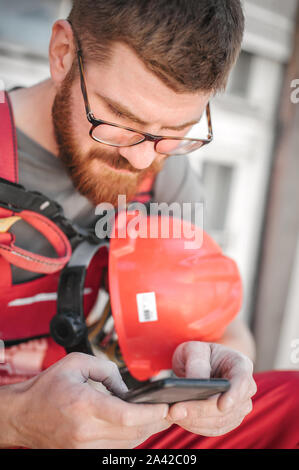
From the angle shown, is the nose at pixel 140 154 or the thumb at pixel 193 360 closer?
the thumb at pixel 193 360

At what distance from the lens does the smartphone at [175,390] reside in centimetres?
58

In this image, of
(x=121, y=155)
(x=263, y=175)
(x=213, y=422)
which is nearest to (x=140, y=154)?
(x=121, y=155)

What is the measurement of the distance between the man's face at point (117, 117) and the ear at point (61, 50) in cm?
3

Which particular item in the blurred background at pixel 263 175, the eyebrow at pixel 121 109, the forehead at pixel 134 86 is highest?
the forehead at pixel 134 86

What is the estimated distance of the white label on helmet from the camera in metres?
1.00

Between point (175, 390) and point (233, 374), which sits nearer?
point (175, 390)

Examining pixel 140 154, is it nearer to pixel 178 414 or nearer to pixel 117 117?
pixel 117 117

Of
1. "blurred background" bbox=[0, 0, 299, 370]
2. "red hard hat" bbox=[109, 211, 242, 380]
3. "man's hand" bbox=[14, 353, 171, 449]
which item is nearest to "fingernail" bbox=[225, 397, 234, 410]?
"man's hand" bbox=[14, 353, 171, 449]

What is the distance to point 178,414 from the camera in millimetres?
658

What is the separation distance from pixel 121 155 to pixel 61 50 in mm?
→ 289

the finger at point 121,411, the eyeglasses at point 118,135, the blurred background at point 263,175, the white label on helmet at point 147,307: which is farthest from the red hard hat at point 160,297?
the blurred background at point 263,175

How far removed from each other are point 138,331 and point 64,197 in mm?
437

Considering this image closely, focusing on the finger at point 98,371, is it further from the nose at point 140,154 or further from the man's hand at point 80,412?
the nose at point 140,154
